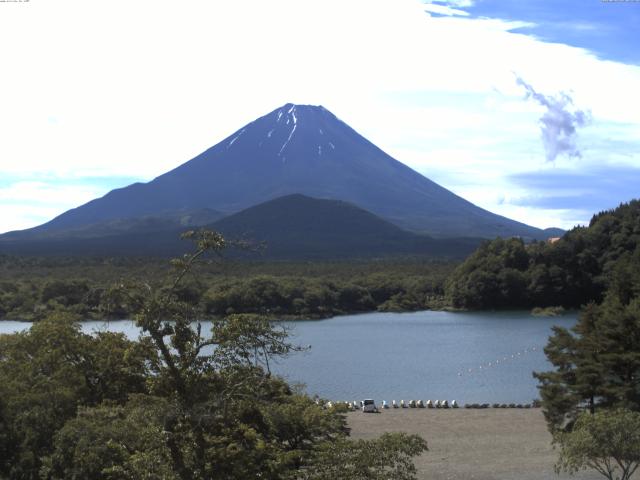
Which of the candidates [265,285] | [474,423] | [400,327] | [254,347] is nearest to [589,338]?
[474,423]

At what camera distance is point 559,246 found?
55.2 meters

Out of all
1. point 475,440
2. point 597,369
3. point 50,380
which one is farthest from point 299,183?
point 50,380

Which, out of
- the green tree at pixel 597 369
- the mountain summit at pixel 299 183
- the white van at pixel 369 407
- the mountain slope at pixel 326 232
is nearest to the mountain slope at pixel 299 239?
the mountain slope at pixel 326 232

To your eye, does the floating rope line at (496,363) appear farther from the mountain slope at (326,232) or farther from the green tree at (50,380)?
the mountain slope at (326,232)

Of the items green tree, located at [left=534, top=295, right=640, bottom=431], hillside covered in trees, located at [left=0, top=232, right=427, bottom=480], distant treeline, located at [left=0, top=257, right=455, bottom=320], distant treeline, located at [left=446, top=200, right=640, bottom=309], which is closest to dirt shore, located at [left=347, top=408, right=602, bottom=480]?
green tree, located at [left=534, top=295, right=640, bottom=431]

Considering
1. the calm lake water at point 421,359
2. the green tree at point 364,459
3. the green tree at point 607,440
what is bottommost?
the calm lake water at point 421,359

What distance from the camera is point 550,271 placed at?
52750 millimetres

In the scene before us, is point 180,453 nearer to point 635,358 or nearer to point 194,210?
point 635,358

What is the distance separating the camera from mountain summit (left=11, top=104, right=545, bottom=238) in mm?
119312

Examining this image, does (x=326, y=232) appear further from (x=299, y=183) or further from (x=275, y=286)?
(x=275, y=286)

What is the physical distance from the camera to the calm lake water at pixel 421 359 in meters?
24.1

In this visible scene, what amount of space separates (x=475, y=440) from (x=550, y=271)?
1486 inches

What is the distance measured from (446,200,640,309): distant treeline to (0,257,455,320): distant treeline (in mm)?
3115

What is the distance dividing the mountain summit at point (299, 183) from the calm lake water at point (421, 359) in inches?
2680
